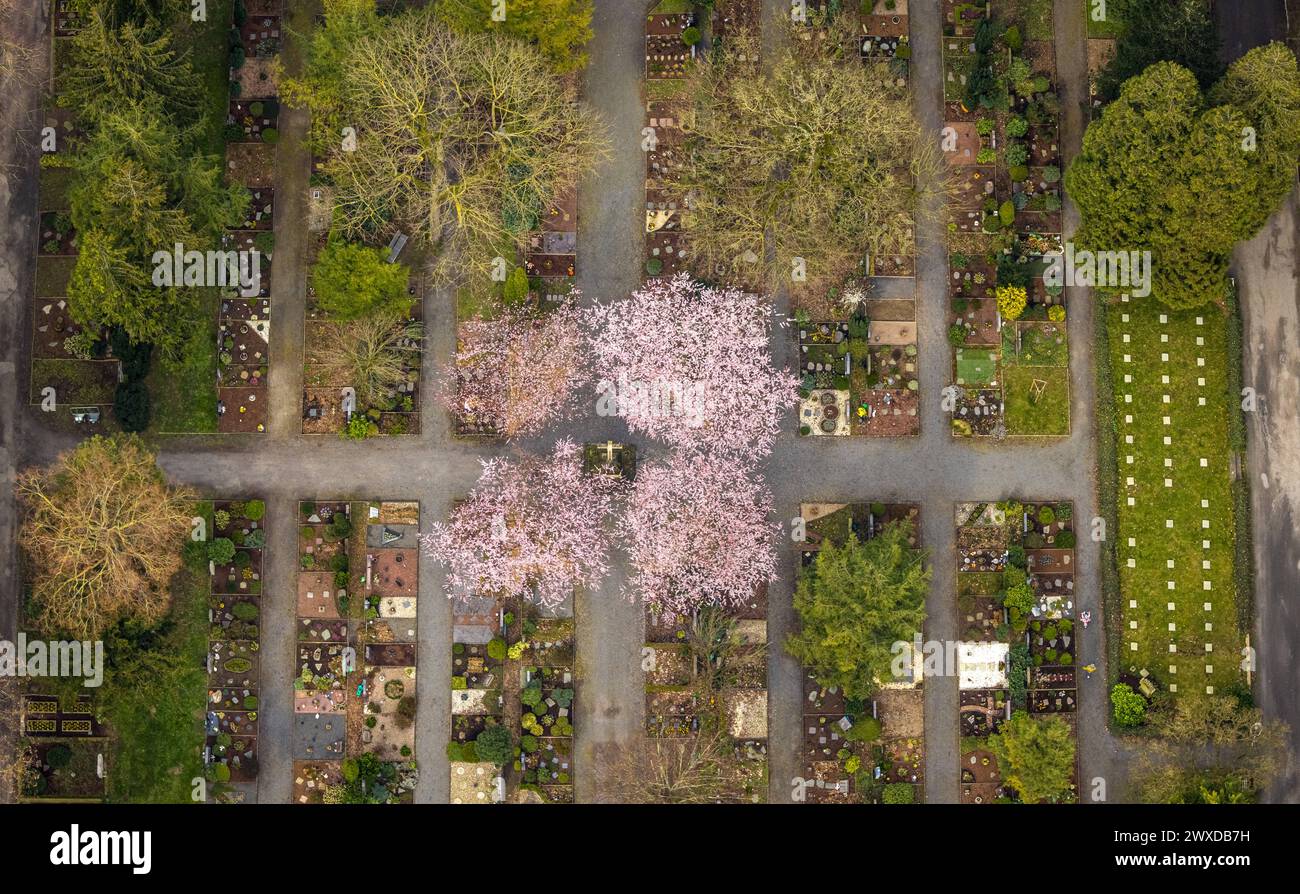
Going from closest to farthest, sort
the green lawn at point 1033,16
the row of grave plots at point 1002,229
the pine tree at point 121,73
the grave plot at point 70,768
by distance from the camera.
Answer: the pine tree at point 121,73, the grave plot at point 70,768, the row of grave plots at point 1002,229, the green lawn at point 1033,16

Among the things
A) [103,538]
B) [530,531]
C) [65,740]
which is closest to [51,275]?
[103,538]

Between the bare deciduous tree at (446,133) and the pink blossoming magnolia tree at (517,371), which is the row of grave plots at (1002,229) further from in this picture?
the pink blossoming magnolia tree at (517,371)

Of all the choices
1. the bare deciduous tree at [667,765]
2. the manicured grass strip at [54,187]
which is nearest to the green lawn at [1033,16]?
the bare deciduous tree at [667,765]

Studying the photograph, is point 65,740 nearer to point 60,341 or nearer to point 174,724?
point 174,724

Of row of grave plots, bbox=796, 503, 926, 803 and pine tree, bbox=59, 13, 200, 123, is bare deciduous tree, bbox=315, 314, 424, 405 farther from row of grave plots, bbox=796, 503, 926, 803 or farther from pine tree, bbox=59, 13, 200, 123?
row of grave plots, bbox=796, 503, 926, 803

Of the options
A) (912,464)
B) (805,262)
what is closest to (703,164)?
(805,262)

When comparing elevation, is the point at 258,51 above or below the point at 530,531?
above
